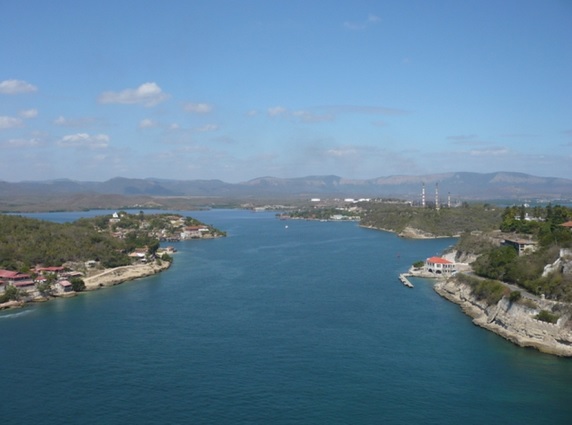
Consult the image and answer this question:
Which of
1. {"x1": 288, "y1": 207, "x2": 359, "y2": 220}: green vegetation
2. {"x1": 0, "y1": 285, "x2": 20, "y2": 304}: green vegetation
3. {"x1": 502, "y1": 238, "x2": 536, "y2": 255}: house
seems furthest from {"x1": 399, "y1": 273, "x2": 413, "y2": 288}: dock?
{"x1": 288, "y1": 207, "x2": 359, "y2": 220}: green vegetation

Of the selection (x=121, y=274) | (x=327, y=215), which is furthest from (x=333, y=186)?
(x=121, y=274)

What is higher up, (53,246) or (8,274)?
(53,246)

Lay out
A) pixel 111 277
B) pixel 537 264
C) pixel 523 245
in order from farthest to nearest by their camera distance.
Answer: pixel 111 277, pixel 523 245, pixel 537 264

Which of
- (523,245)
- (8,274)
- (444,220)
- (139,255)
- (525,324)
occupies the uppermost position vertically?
(523,245)

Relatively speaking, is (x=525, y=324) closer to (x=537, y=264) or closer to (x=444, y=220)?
(x=537, y=264)

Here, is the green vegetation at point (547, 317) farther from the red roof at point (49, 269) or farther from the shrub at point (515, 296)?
the red roof at point (49, 269)

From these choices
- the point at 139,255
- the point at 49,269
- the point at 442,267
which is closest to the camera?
the point at 49,269

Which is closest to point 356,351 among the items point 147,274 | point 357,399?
point 357,399

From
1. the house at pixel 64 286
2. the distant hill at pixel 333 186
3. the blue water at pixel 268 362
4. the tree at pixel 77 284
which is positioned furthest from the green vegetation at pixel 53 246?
the distant hill at pixel 333 186
